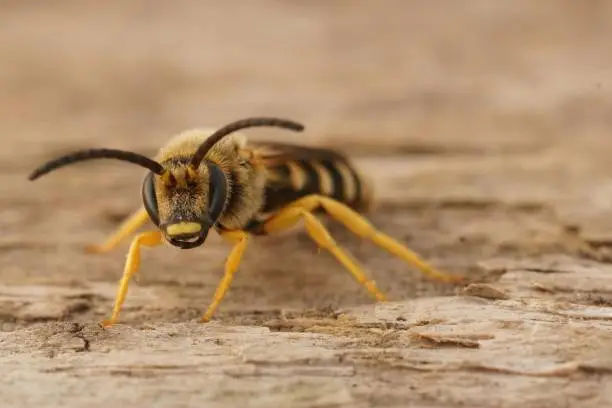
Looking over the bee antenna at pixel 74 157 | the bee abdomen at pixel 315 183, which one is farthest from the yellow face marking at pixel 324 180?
the bee antenna at pixel 74 157

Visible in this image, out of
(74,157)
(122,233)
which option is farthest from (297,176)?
(74,157)

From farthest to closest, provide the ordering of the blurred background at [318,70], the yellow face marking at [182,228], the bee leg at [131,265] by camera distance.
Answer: the blurred background at [318,70], the yellow face marking at [182,228], the bee leg at [131,265]

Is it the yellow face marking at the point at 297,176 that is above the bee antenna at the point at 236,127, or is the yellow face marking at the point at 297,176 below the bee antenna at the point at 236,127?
below

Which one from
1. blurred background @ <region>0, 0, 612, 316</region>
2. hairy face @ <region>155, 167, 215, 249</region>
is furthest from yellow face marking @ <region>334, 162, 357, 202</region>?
hairy face @ <region>155, 167, 215, 249</region>

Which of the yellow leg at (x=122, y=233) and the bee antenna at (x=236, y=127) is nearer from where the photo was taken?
the bee antenna at (x=236, y=127)

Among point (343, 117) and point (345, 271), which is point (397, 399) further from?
point (343, 117)

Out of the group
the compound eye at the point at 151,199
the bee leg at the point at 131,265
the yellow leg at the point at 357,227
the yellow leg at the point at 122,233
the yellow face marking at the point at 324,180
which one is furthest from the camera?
the yellow face marking at the point at 324,180

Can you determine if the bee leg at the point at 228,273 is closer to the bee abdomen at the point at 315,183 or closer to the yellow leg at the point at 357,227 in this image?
the yellow leg at the point at 357,227
